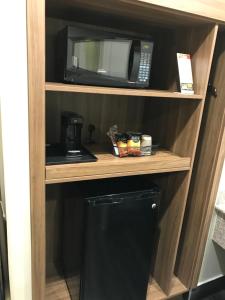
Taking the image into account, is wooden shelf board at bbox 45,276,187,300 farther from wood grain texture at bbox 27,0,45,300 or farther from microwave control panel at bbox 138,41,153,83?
microwave control panel at bbox 138,41,153,83

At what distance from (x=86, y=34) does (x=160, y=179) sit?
36.8 inches

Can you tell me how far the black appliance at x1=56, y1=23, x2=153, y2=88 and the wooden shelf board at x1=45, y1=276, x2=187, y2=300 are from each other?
121cm

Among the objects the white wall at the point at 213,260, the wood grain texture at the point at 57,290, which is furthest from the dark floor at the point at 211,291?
the wood grain texture at the point at 57,290

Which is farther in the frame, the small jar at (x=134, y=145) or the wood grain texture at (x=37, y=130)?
the small jar at (x=134, y=145)

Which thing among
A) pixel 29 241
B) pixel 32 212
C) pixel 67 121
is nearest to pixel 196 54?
pixel 67 121

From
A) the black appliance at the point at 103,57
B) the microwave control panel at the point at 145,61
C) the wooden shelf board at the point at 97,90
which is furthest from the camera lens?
the microwave control panel at the point at 145,61

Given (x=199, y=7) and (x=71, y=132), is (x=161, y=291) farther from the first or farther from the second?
(x=199, y=7)

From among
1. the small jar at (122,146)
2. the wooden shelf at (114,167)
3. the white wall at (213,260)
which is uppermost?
the small jar at (122,146)

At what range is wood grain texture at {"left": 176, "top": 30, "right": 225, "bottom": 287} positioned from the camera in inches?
53.6

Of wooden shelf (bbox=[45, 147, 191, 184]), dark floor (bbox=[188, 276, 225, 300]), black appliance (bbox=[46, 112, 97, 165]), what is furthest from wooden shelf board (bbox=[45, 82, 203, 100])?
dark floor (bbox=[188, 276, 225, 300])

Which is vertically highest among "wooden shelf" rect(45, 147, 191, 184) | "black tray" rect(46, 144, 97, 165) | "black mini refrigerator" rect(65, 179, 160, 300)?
"black tray" rect(46, 144, 97, 165)

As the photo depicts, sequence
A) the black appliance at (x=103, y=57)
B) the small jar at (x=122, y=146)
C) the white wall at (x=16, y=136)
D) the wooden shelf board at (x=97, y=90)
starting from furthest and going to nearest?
the small jar at (x=122, y=146), the black appliance at (x=103, y=57), the wooden shelf board at (x=97, y=90), the white wall at (x=16, y=136)

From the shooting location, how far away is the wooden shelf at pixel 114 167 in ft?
3.50

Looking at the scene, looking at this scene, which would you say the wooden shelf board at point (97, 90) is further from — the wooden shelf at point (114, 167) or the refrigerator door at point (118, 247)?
the refrigerator door at point (118, 247)
